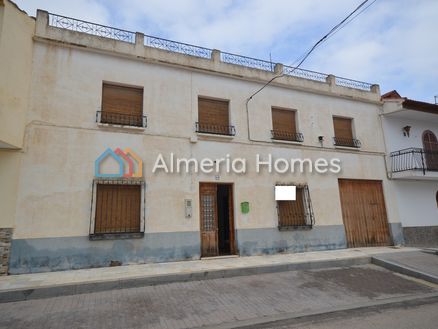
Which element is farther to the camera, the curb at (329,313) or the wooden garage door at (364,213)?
the wooden garage door at (364,213)

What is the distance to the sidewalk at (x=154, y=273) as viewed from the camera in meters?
5.41

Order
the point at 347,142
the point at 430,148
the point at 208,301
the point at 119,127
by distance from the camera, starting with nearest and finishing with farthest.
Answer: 1. the point at 208,301
2. the point at 119,127
3. the point at 347,142
4. the point at 430,148

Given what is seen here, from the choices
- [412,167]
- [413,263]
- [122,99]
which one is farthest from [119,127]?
[412,167]

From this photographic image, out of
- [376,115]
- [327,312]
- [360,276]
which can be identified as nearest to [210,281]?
[327,312]

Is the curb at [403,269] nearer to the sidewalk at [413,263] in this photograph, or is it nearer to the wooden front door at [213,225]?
the sidewalk at [413,263]

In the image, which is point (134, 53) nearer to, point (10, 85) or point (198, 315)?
point (10, 85)

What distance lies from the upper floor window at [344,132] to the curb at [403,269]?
454 centimetres

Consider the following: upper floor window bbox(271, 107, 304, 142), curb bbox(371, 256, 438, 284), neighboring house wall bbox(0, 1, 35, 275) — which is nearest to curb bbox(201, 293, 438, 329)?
curb bbox(371, 256, 438, 284)

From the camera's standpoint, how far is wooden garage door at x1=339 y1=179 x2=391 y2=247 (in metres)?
10.4

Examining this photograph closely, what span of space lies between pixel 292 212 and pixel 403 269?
341 cm

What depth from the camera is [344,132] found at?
11.3 metres

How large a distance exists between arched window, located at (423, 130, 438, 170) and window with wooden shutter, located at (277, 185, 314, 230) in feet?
20.4

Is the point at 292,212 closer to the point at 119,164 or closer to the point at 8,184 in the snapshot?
the point at 119,164

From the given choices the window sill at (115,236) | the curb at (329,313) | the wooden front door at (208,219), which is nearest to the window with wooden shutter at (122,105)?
the wooden front door at (208,219)
